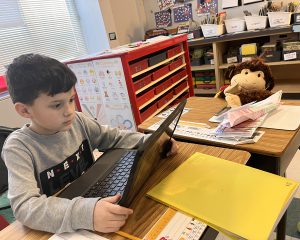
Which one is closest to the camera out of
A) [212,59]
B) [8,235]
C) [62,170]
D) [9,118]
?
[8,235]

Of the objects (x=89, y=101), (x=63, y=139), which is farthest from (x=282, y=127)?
(x=89, y=101)

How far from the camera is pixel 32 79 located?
75cm

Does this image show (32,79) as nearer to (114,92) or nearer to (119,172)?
(119,172)

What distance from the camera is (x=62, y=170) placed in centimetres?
88

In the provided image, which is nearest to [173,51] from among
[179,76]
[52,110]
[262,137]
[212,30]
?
[179,76]

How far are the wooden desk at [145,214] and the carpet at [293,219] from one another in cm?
71

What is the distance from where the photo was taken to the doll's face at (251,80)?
1156 mm

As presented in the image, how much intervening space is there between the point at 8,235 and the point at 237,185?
577mm

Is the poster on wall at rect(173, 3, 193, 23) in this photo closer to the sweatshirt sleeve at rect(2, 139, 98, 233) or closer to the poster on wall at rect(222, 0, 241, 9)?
the poster on wall at rect(222, 0, 241, 9)

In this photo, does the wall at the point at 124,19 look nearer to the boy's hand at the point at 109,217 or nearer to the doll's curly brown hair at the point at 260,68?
the doll's curly brown hair at the point at 260,68

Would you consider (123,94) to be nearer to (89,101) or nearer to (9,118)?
(89,101)

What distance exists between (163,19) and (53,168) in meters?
2.87

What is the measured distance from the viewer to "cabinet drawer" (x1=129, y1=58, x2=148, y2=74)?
5.89 feet

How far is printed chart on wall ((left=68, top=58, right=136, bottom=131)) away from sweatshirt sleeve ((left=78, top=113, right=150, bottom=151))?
2.51 feet
